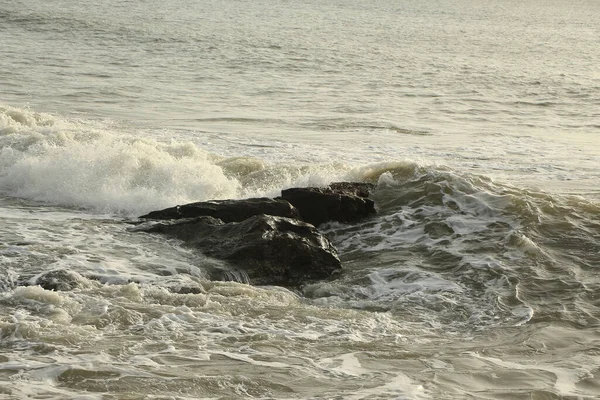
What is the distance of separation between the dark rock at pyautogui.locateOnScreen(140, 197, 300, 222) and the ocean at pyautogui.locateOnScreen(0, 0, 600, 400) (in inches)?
24.9

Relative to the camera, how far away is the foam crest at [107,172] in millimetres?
11273

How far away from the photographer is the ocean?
6199 millimetres

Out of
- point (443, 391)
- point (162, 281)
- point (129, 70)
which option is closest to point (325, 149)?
point (162, 281)

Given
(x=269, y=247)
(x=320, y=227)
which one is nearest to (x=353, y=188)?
(x=320, y=227)

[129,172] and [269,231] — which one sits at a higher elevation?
[269,231]

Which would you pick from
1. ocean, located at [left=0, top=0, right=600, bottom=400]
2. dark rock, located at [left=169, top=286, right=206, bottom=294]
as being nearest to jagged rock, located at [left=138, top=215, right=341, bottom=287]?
ocean, located at [left=0, top=0, right=600, bottom=400]

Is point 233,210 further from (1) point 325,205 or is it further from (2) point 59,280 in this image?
(2) point 59,280

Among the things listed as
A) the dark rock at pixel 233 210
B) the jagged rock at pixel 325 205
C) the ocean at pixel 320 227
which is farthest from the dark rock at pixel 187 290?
the jagged rock at pixel 325 205

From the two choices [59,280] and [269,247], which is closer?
[59,280]

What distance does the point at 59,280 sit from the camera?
7.58m

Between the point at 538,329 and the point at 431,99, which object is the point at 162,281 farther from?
the point at 431,99

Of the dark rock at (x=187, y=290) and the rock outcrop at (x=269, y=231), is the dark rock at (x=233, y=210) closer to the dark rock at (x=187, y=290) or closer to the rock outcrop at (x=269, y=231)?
the rock outcrop at (x=269, y=231)

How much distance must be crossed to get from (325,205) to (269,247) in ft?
6.18

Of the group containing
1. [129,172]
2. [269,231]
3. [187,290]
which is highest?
[269,231]
